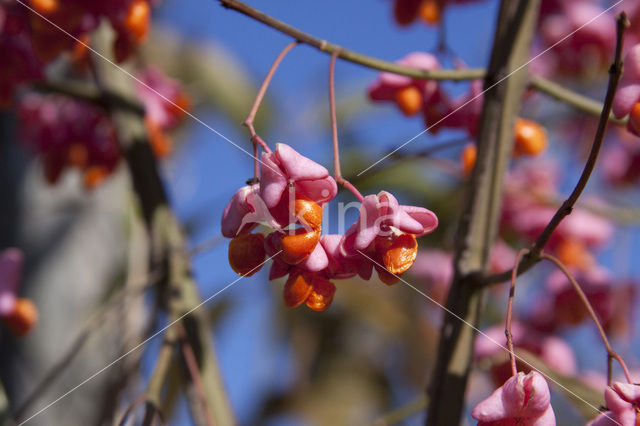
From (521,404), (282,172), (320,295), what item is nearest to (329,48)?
(282,172)

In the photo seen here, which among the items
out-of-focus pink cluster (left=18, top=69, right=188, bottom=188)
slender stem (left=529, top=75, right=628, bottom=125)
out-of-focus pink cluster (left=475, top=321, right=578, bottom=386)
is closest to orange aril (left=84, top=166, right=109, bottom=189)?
out-of-focus pink cluster (left=18, top=69, right=188, bottom=188)

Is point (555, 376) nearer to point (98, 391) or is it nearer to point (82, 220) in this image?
point (98, 391)

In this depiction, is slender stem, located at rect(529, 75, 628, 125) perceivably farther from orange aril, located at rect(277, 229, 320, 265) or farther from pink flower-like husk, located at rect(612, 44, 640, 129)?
orange aril, located at rect(277, 229, 320, 265)

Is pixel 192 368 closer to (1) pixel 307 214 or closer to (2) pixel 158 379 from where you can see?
(2) pixel 158 379

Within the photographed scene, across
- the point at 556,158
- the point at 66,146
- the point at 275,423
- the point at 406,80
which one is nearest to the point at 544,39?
the point at 556,158

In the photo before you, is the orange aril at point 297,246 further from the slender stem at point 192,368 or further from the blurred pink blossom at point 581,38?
the blurred pink blossom at point 581,38

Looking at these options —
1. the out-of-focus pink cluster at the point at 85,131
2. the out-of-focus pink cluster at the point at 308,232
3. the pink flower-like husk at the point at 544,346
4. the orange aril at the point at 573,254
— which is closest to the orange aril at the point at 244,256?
the out-of-focus pink cluster at the point at 308,232
